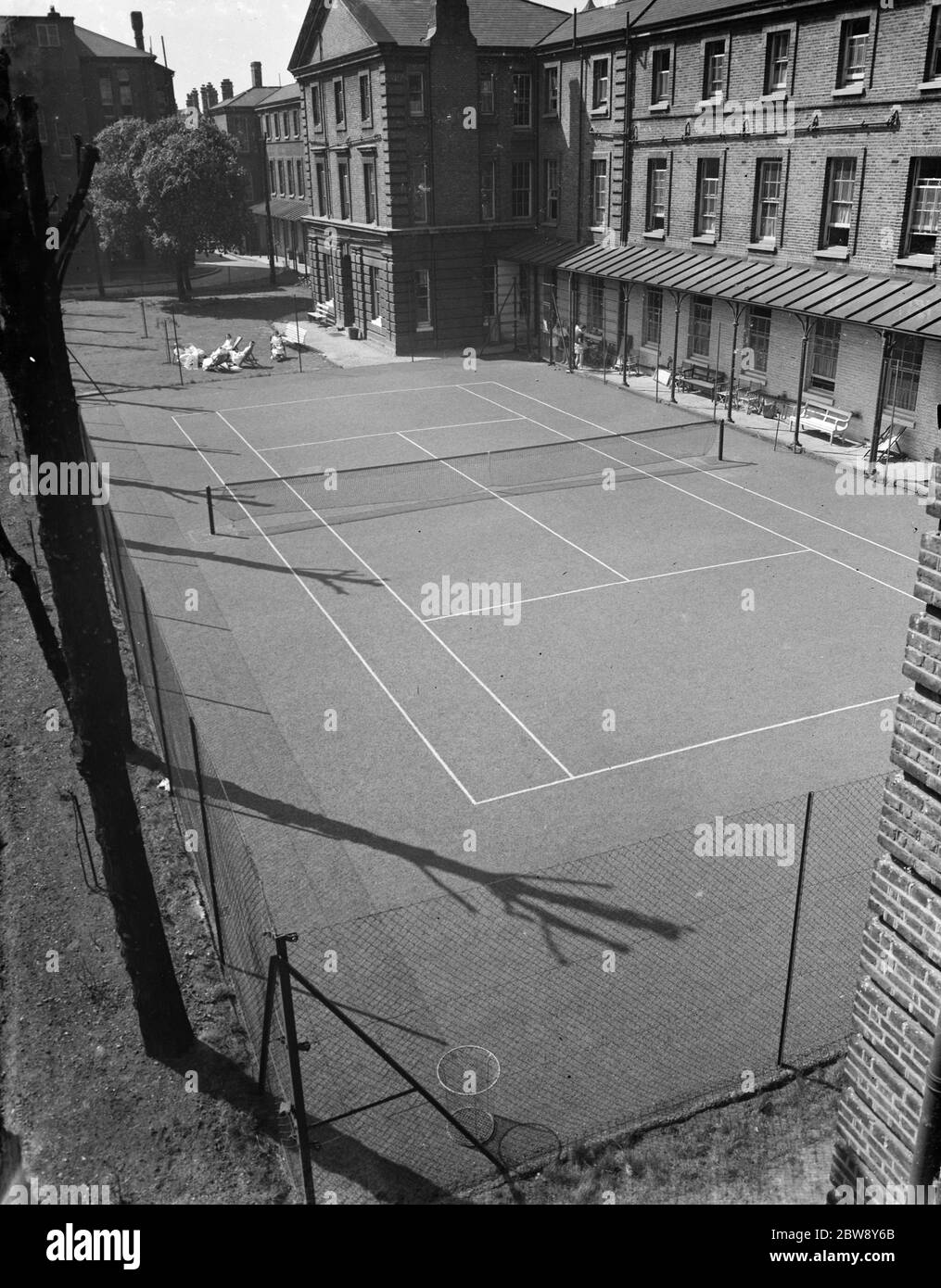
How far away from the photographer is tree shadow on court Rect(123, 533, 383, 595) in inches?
785

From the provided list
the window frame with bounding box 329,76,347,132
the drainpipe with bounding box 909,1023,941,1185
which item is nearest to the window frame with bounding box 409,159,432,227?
the window frame with bounding box 329,76,347,132

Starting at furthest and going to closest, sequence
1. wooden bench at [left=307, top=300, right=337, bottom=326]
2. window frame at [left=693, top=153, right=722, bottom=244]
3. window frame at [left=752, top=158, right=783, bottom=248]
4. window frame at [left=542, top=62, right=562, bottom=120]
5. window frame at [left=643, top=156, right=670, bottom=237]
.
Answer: wooden bench at [left=307, top=300, right=337, bottom=326], window frame at [left=542, top=62, right=562, bottom=120], window frame at [left=643, top=156, right=670, bottom=237], window frame at [left=693, top=153, right=722, bottom=244], window frame at [left=752, top=158, right=783, bottom=248]

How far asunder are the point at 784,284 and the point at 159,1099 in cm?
2799

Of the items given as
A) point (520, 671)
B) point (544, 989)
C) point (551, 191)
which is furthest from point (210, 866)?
point (551, 191)

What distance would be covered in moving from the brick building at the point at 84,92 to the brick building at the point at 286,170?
787 cm

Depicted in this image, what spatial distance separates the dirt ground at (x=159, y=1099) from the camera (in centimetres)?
787

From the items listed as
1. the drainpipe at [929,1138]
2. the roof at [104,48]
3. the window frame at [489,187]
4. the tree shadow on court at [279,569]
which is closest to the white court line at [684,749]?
the drainpipe at [929,1138]

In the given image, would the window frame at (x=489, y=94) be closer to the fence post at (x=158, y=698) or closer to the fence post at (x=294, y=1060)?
the fence post at (x=158, y=698)

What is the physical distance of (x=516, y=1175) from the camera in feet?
26.3

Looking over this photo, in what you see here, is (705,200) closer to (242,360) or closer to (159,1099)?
(242,360)

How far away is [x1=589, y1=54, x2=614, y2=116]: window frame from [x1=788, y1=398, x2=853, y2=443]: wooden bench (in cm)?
1634

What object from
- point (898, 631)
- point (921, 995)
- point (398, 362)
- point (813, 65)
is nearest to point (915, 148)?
point (813, 65)

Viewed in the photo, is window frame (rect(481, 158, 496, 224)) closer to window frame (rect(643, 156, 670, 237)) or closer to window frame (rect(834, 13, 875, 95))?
window frame (rect(643, 156, 670, 237))
